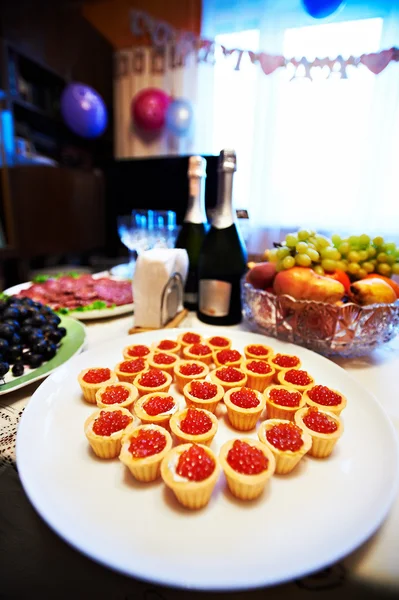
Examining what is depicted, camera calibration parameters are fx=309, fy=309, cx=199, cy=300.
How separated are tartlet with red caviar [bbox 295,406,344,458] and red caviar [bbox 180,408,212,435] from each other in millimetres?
166

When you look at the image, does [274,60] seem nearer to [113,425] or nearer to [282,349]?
[282,349]

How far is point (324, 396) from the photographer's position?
2.04 feet

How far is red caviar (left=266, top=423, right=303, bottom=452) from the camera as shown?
0.49 m

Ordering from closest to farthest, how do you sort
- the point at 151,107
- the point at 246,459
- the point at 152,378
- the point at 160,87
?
the point at 246,459 → the point at 152,378 → the point at 151,107 → the point at 160,87

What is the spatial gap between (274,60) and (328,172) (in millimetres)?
1106

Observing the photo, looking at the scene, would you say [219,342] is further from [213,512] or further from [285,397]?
[213,512]

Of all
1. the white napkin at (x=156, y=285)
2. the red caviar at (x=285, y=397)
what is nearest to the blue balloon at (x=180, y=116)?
the white napkin at (x=156, y=285)

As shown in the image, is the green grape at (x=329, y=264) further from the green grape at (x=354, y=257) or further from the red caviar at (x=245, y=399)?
the red caviar at (x=245, y=399)

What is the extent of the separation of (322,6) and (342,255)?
2016 millimetres

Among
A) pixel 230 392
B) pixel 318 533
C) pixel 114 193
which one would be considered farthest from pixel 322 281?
pixel 114 193

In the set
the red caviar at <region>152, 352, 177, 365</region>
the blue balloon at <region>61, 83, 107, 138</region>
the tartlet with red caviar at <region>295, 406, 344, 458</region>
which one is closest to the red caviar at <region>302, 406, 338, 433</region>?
the tartlet with red caviar at <region>295, 406, 344, 458</region>

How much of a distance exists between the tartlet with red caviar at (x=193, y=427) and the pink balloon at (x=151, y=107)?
3300 millimetres

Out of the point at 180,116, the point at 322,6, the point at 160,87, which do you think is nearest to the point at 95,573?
the point at 322,6

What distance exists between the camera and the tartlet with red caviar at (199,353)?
824 millimetres
